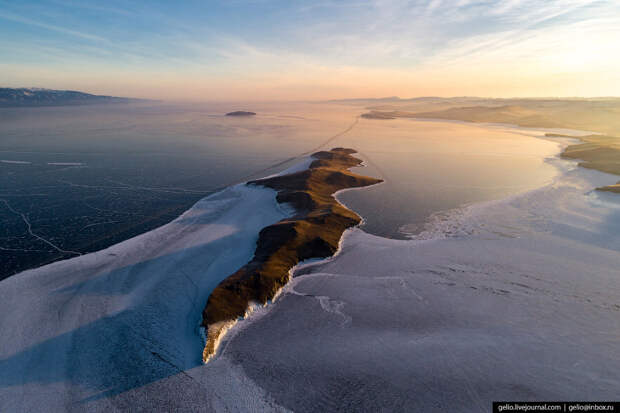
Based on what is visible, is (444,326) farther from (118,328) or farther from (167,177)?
(167,177)

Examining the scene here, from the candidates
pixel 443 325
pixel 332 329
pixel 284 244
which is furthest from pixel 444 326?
pixel 284 244

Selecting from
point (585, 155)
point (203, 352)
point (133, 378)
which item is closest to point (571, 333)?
point (203, 352)

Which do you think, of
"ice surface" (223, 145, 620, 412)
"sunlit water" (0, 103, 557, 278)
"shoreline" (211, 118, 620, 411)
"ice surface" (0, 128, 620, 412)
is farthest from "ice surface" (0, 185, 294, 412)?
→ "sunlit water" (0, 103, 557, 278)

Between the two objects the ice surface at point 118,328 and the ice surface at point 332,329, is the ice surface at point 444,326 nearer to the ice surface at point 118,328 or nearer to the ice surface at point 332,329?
the ice surface at point 332,329

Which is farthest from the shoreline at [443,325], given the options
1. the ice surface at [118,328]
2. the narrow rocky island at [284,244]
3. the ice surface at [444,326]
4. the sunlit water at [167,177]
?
the sunlit water at [167,177]

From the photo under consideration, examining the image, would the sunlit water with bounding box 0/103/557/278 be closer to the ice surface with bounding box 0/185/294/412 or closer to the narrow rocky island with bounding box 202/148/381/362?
the narrow rocky island with bounding box 202/148/381/362

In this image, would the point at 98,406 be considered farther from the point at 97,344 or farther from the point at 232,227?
the point at 232,227

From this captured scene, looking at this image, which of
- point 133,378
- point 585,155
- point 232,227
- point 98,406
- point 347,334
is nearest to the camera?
point 98,406
